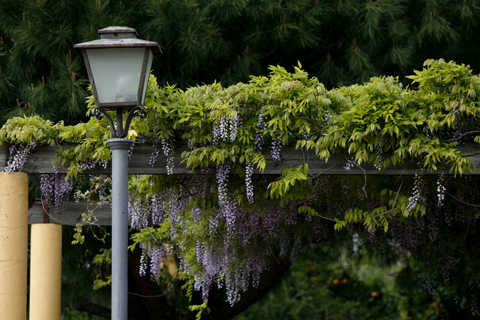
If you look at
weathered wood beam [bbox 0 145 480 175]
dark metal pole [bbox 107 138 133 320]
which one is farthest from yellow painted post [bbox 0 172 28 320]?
dark metal pole [bbox 107 138 133 320]

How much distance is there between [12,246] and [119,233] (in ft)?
5.84

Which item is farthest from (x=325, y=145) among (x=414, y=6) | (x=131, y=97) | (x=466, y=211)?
(x=414, y=6)

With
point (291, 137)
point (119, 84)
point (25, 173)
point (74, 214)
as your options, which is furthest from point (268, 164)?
point (74, 214)

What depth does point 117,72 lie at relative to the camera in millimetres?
2623

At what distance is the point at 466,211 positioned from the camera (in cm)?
498

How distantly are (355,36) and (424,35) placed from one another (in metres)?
0.81

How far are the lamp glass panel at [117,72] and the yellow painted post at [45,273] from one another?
325cm

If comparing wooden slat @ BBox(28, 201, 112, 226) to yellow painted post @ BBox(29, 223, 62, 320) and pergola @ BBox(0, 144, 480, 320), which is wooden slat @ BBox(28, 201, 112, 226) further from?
pergola @ BBox(0, 144, 480, 320)

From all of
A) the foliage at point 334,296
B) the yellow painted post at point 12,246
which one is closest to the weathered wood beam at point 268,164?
the yellow painted post at point 12,246

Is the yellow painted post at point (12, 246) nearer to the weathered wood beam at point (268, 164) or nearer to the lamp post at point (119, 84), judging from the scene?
the weathered wood beam at point (268, 164)

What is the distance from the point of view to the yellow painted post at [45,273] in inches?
208

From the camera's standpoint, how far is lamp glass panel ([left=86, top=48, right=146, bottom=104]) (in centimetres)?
261

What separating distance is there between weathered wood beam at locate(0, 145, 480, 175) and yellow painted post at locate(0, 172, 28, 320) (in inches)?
5.6

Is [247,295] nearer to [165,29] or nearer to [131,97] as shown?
[165,29]
